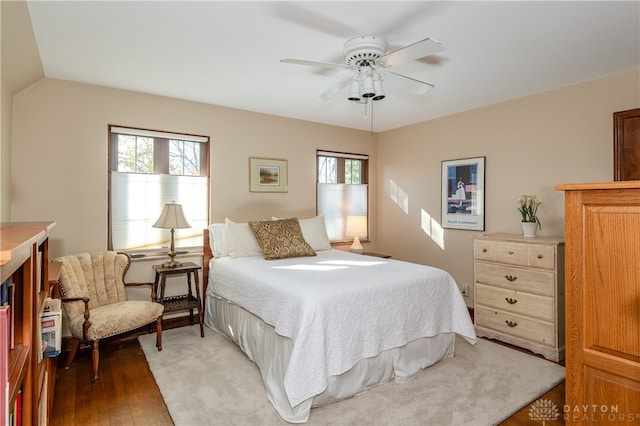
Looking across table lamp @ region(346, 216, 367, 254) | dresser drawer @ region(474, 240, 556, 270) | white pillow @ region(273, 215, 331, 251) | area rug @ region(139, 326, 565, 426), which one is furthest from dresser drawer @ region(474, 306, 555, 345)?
table lamp @ region(346, 216, 367, 254)

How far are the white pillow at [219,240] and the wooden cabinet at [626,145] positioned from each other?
12.2 ft

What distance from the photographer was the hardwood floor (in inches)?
86.1

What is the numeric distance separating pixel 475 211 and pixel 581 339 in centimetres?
311

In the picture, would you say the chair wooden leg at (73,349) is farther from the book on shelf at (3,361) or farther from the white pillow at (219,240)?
the book on shelf at (3,361)

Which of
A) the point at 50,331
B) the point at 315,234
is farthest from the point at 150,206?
the point at 50,331

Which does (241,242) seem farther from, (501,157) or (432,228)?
(501,157)

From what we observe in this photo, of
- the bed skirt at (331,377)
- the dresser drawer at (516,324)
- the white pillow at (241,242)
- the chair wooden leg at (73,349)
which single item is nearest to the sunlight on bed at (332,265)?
the bed skirt at (331,377)

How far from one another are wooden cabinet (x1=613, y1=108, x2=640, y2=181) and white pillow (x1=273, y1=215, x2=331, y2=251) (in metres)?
2.84

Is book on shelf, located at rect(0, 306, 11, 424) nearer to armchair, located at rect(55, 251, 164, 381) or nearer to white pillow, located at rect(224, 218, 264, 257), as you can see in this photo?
armchair, located at rect(55, 251, 164, 381)

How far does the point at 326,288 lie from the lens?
7.84 feet

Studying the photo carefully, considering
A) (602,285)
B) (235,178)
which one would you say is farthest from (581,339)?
(235,178)

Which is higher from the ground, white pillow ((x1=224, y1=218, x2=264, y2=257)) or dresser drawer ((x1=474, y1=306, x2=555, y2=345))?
white pillow ((x1=224, y1=218, x2=264, y2=257))

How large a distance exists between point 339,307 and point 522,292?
2024mm

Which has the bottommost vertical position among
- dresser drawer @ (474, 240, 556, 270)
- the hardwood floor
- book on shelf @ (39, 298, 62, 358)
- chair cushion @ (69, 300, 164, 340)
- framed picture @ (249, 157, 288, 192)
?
the hardwood floor
